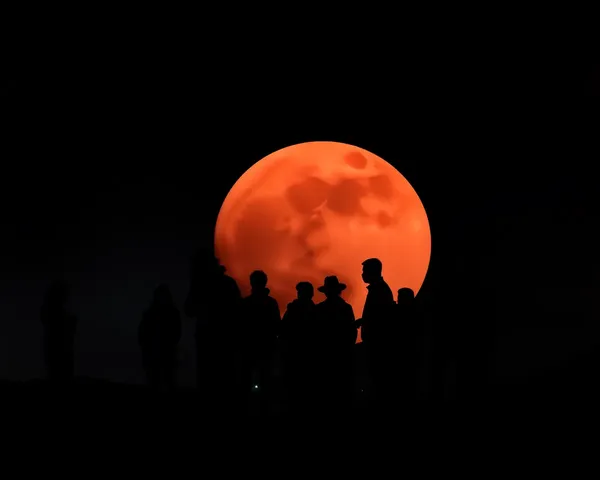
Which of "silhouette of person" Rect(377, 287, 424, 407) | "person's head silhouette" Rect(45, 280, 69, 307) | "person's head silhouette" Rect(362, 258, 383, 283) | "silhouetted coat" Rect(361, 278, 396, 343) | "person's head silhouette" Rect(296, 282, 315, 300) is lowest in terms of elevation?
"silhouette of person" Rect(377, 287, 424, 407)

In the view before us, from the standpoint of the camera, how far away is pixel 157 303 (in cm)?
503

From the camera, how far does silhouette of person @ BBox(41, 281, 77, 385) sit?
548cm

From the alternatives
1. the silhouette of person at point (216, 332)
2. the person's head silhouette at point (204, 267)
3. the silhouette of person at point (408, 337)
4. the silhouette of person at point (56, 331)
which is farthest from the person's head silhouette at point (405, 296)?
the silhouette of person at point (56, 331)

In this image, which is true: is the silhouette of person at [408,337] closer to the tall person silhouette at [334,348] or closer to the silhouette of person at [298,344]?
the tall person silhouette at [334,348]

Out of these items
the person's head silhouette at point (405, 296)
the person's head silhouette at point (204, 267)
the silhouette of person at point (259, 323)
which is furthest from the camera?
the person's head silhouette at point (204, 267)

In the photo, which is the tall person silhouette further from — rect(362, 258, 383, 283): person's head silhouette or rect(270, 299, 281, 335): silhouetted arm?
rect(270, 299, 281, 335): silhouetted arm

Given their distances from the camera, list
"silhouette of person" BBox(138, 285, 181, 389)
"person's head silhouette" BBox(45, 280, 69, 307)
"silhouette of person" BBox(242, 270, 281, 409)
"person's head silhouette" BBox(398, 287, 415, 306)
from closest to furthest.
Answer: "person's head silhouette" BBox(398, 287, 415, 306) → "silhouette of person" BBox(242, 270, 281, 409) → "silhouette of person" BBox(138, 285, 181, 389) → "person's head silhouette" BBox(45, 280, 69, 307)

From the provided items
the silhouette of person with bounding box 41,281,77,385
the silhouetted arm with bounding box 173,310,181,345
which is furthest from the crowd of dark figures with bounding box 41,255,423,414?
the silhouette of person with bounding box 41,281,77,385

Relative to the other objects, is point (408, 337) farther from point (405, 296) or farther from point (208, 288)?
point (208, 288)

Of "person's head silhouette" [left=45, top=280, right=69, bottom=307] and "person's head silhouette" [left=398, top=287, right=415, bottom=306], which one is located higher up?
"person's head silhouette" [left=45, top=280, right=69, bottom=307]

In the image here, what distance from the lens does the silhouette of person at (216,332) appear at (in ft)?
15.0

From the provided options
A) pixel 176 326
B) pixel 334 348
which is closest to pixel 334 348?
pixel 334 348

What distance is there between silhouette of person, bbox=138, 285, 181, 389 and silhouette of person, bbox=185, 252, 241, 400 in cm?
44

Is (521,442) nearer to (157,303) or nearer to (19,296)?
(157,303)
